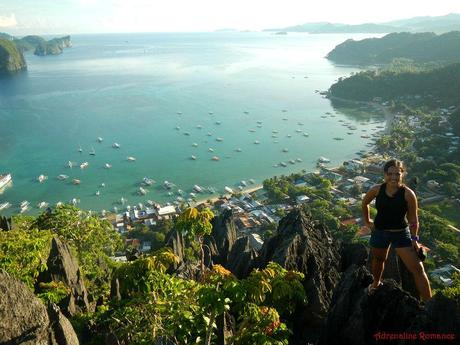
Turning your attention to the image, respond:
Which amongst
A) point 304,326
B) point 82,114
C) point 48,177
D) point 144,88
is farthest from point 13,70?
point 304,326

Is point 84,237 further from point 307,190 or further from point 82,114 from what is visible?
point 82,114

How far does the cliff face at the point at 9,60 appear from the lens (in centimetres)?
16262

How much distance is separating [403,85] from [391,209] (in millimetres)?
112104

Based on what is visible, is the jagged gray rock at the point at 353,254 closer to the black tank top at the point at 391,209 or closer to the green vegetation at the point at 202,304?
the black tank top at the point at 391,209

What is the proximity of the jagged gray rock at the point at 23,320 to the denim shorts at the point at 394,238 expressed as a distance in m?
6.10

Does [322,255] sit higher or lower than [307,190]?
higher

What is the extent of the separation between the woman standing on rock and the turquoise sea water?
45.2 m

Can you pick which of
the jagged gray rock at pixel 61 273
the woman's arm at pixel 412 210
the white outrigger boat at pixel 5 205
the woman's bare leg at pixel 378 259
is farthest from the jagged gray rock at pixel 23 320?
the white outrigger boat at pixel 5 205

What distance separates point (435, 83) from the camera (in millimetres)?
100750

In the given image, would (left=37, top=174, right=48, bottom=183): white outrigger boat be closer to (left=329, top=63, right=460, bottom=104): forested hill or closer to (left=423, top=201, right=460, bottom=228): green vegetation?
(left=423, top=201, right=460, bottom=228): green vegetation

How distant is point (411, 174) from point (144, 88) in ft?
312

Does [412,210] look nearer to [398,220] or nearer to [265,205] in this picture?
[398,220]

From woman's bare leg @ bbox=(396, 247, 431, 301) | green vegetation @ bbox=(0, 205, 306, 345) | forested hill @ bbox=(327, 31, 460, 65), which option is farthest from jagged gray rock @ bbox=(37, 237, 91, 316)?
forested hill @ bbox=(327, 31, 460, 65)

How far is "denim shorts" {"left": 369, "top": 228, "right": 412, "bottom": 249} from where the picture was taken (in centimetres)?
718
